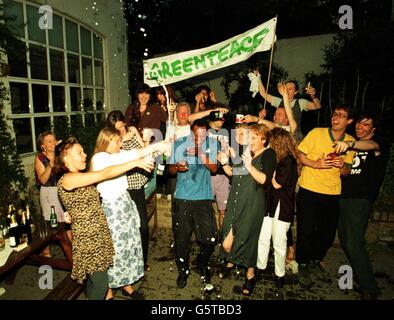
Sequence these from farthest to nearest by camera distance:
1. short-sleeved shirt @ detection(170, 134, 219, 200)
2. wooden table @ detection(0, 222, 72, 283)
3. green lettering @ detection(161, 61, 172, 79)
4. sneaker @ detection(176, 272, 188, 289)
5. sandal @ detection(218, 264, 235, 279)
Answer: green lettering @ detection(161, 61, 172, 79) < sandal @ detection(218, 264, 235, 279) < sneaker @ detection(176, 272, 188, 289) < short-sleeved shirt @ detection(170, 134, 219, 200) < wooden table @ detection(0, 222, 72, 283)

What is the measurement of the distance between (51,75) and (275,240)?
607 centimetres

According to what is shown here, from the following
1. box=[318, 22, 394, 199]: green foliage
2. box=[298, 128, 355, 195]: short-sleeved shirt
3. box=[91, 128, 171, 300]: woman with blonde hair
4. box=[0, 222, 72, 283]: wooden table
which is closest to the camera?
box=[0, 222, 72, 283]: wooden table

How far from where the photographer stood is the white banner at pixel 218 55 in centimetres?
475

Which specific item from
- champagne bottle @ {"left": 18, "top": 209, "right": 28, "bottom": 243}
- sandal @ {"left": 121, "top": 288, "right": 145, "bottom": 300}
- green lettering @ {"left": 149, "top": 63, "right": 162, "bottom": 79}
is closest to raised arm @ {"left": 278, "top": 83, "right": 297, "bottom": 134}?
green lettering @ {"left": 149, "top": 63, "right": 162, "bottom": 79}

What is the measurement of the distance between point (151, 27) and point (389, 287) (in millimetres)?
17728

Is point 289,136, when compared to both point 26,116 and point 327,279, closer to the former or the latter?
point 327,279

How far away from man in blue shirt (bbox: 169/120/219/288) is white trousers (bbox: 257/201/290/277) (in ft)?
2.30

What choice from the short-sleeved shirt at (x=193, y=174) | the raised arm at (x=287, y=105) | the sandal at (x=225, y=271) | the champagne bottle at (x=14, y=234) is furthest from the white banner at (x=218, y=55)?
the sandal at (x=225, y=271)

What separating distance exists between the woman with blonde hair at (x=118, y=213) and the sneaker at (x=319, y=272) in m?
2.69

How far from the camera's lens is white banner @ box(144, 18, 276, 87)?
187 inches

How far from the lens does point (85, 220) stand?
3.03 m

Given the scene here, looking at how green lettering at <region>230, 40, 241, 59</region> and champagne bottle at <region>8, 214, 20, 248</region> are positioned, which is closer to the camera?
champagne bottle at <region>8, 214, 20, 248</region>

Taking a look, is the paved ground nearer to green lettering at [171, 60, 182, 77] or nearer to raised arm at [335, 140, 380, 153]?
raised arm at [335, 140, 380, 153]

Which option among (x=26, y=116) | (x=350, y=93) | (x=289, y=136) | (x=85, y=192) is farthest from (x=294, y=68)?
(x=85, y=192)
